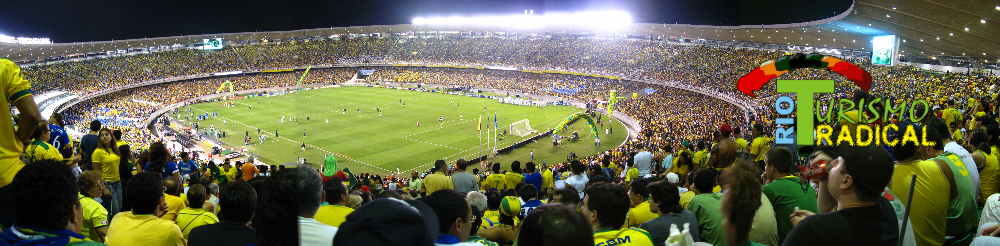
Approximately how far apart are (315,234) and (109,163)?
748 centimetres

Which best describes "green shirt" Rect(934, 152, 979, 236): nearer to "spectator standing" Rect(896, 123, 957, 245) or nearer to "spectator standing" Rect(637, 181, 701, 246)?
"spectator standing" Rect(896, 123, 957, 245)

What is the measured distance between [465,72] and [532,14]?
1451cm

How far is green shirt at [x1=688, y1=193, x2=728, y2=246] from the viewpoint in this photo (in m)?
4.69

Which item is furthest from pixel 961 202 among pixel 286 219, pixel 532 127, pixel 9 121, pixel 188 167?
pixel 532 127

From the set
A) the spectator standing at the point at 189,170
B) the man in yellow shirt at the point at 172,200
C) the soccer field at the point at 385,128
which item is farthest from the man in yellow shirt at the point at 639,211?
the soccer field at the point at 385,128

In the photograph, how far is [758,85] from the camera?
39.3m

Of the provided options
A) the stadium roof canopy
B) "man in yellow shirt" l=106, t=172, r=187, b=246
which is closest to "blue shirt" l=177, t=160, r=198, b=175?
"man in yellow shirt" l=106, t=172, r=187, b=246

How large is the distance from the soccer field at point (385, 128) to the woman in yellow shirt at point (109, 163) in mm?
25088

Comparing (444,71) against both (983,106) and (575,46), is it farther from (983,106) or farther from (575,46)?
(983,106)

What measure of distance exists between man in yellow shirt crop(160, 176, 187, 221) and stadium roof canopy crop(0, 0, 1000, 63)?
89.1 feet

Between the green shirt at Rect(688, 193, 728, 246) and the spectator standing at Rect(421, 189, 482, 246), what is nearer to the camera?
the spectator standing at Rect(421, 189, 482, 246)

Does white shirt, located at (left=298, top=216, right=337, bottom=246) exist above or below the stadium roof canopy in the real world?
below

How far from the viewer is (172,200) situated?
6082 millimetres

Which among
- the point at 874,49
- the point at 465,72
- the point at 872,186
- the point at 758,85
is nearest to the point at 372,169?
the point at 758,85
